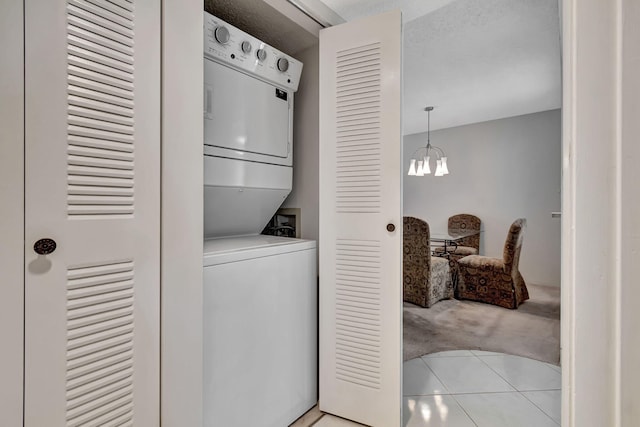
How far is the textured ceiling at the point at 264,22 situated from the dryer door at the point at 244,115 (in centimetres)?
33

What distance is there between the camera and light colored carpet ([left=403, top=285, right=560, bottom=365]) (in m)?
2.58

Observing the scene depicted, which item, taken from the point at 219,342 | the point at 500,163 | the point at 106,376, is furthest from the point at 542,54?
the point at 106,376

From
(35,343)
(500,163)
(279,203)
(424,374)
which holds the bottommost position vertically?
(424,374)

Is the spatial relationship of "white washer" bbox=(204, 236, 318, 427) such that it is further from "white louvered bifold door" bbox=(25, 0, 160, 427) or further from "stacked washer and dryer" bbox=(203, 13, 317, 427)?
"white louvered bifold door" bbox=(25, 0, 160, 427)

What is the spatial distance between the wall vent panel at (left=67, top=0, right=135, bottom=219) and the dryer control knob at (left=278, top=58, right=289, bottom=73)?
2.92 ft

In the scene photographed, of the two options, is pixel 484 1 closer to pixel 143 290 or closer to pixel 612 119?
pixel 612 119

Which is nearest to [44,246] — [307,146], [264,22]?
[307,146]

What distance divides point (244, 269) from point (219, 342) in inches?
12.1

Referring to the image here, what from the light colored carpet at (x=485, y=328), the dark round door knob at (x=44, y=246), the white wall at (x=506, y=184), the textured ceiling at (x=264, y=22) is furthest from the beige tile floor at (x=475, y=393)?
the white wall at (x=506, y=184)

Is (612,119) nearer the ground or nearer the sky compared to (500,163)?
nearer the ground

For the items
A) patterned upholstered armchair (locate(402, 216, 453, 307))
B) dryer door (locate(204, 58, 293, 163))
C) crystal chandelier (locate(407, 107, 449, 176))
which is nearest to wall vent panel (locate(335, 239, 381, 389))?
dryer door (locate(204, 58, 293, 163))

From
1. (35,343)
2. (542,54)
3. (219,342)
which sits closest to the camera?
(35,343)

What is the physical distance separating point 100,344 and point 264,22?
1.66 m

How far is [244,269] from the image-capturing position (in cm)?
142
